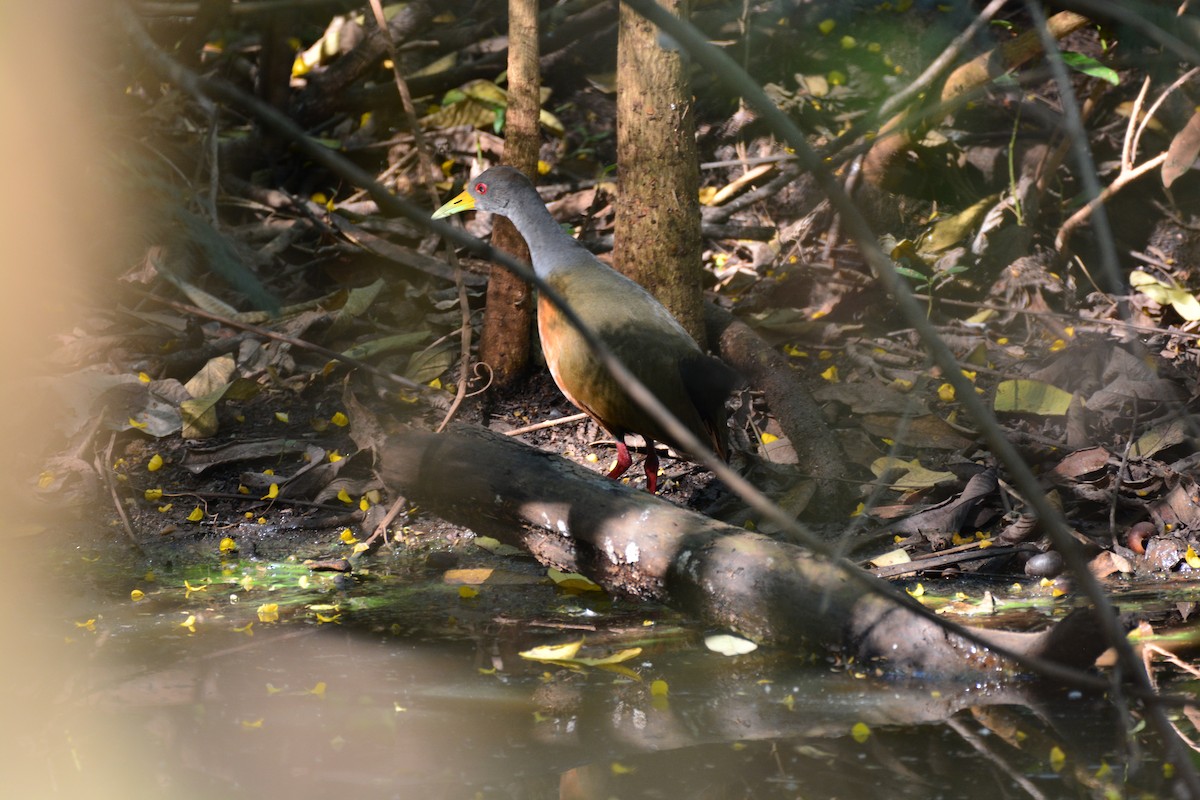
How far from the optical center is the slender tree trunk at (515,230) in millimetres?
4359

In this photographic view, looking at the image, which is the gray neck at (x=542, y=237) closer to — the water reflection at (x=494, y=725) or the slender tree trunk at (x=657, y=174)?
the slender tree trunk at (x=657, y=174)

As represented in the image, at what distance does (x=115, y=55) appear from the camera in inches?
263

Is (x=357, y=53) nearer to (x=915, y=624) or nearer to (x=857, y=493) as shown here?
(x=857, y=493)

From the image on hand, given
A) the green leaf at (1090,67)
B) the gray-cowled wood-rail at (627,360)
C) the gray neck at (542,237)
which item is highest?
the green leaf at (1090,67)

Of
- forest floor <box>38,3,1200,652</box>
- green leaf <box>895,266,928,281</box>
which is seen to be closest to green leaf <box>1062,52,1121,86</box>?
forest floor <box>38,3,1200,652</box>

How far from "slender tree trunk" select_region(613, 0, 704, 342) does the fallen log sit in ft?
3.91

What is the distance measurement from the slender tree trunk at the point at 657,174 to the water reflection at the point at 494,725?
5.95 feet

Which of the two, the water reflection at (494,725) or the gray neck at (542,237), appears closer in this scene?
the water reflection at (494,725)

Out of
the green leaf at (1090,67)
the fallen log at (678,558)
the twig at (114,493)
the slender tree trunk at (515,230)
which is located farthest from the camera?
the green leaf at (1090,67)

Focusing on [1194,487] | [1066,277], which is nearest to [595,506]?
[1194,487]

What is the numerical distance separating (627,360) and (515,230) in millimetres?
1358

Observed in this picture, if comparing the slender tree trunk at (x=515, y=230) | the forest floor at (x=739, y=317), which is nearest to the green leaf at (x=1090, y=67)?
the forest floor at (x=739, y=317)

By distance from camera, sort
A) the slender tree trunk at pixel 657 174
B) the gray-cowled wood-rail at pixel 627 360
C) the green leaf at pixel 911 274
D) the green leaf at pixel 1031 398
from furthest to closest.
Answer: the green leaf at pixel 911 274 → the green leaf at pixel 1031 398 → the slender tree trunk at pixel 657 174 → the gray-cowled wood-rail at pixel 627 360

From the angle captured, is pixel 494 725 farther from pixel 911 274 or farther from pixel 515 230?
pixel 911 274
